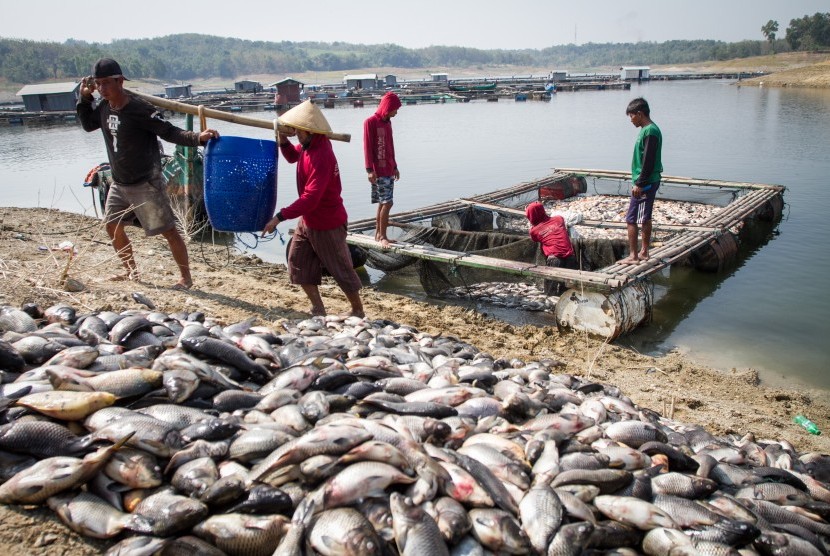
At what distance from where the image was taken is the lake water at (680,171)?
8.46m

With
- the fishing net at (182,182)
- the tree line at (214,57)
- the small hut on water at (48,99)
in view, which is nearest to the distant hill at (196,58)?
the tree line at (214,57)

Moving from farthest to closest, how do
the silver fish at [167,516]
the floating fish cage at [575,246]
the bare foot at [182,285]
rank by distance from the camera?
the floating fish cage at [575,246]
the bare foot at [182,285]
the silver fish at [167,516]

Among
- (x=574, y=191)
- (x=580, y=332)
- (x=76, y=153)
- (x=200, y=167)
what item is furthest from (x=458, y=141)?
(x=580, y=332)

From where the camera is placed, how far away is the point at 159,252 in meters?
10.4

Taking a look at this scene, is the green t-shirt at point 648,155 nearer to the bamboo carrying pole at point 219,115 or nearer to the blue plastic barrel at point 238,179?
the bamboo carrying pole at point 219,115

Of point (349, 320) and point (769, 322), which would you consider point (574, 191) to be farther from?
point (349, 320)

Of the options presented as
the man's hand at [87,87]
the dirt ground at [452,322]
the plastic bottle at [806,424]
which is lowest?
the plastic bottle at [806,424]

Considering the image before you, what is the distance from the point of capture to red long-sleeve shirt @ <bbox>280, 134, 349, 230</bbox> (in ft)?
19.1

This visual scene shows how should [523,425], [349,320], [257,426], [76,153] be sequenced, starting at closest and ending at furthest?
[257,426]
[523,425]
[349,320]
[76,153]

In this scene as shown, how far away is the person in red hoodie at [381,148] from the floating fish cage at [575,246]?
1.06 m

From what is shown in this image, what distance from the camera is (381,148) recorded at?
8219 mm

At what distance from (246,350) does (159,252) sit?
6.60 metres

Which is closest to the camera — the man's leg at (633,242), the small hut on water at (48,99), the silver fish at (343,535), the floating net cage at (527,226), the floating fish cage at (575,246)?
the silver fish at (343,535)

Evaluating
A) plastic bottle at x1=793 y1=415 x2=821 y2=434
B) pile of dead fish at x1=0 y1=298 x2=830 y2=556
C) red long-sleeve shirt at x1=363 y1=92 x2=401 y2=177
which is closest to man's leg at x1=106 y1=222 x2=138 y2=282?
pile of dead fish at x1=0 y1=298 x2=830 y2=556
